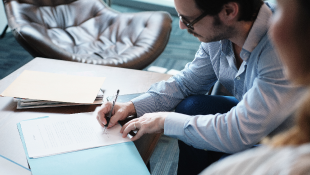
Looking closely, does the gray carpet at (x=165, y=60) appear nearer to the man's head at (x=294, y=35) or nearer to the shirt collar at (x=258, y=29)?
the shirt collar at (x=258, y=29)

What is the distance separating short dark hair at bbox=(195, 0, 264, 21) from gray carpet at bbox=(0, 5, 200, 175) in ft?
2.78

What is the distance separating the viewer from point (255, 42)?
0.75 meters

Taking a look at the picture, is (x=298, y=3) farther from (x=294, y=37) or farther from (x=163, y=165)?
(x=163, y=165)

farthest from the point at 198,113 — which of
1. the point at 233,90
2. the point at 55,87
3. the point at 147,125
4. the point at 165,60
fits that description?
the point at 165,60

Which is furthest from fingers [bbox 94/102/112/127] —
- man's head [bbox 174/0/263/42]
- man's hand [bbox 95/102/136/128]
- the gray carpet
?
the gray carpet

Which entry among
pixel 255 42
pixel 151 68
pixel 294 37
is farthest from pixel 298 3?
pixel 151 68

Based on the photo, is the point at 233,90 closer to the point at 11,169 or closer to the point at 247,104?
the point at 247,104

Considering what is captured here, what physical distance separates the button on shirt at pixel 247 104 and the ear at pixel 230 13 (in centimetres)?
6

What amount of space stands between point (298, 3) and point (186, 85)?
27.8 inches

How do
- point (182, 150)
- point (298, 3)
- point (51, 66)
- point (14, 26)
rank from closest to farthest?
point (298, 3)
point (182, 150)
point (51, 66)
point (14, 26)

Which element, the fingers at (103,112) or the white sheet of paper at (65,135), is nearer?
the white sheet of paper at (65,135)

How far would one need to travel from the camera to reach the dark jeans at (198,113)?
0.89 m

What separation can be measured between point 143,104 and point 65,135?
266 mm

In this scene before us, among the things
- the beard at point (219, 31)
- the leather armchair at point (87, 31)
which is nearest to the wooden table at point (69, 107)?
the beard at point (219, 31)
